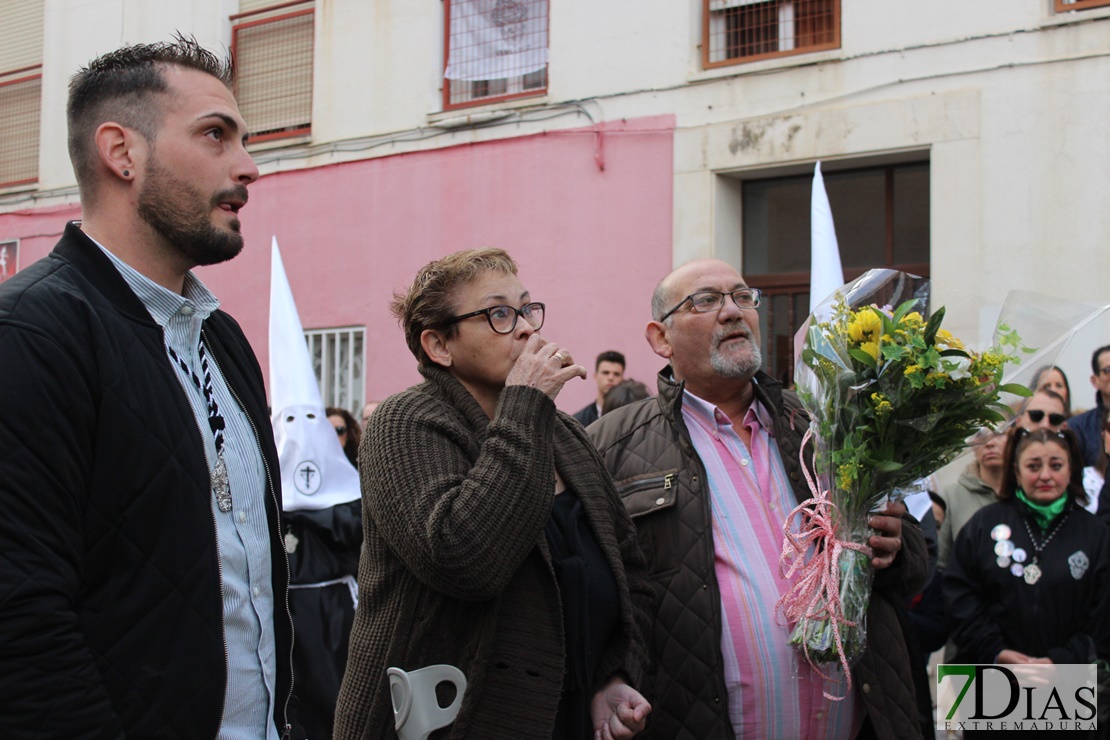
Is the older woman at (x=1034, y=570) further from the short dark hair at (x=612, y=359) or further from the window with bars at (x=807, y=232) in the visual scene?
the window with bars at (x=807, y=232)

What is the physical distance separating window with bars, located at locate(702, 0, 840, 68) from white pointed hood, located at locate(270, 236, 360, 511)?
5.24 m

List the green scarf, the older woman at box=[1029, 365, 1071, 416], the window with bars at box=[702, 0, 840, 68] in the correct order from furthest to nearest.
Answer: the window with bars at box=[702, 0, 840, 68]
the older woman at box=[1029, 365, 1071, 416]
the green scarf

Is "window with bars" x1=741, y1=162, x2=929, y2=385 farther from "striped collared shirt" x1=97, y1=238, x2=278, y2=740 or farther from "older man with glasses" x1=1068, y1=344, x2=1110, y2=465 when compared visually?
"striped collared shirt" x1=97, y1=238, x2=278, y2=740

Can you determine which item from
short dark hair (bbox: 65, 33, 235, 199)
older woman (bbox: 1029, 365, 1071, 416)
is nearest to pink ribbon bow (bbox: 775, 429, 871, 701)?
short dark hair (bbox: 65, 33, 235, 199)

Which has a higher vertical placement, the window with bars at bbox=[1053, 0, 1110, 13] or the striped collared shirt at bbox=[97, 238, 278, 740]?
the window with bars at bbox=[1053, 0, 1110, 13]

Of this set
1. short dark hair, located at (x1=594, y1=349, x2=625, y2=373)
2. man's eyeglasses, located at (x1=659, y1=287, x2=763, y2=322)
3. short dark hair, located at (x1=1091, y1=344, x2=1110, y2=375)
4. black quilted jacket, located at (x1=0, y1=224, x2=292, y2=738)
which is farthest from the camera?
short dark hair, located at (x1=594, y1=349, x2=625, y2=373)

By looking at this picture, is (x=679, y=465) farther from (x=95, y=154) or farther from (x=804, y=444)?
(x=95, y=154)

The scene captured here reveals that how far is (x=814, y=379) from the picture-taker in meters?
3.25

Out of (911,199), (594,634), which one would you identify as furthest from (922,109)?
(594,634)

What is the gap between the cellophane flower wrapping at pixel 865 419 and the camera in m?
3.08

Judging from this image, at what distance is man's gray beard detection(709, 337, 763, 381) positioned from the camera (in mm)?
3527

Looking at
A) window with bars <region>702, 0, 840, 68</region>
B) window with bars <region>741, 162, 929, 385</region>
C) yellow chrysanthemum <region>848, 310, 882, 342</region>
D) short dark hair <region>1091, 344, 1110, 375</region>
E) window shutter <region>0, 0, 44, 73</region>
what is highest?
window shutter <region>0, 0, 44, 73</region>

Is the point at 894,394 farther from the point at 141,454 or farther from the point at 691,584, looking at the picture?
the point at 141,454

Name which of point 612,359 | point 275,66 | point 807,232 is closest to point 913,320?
point 612,359
